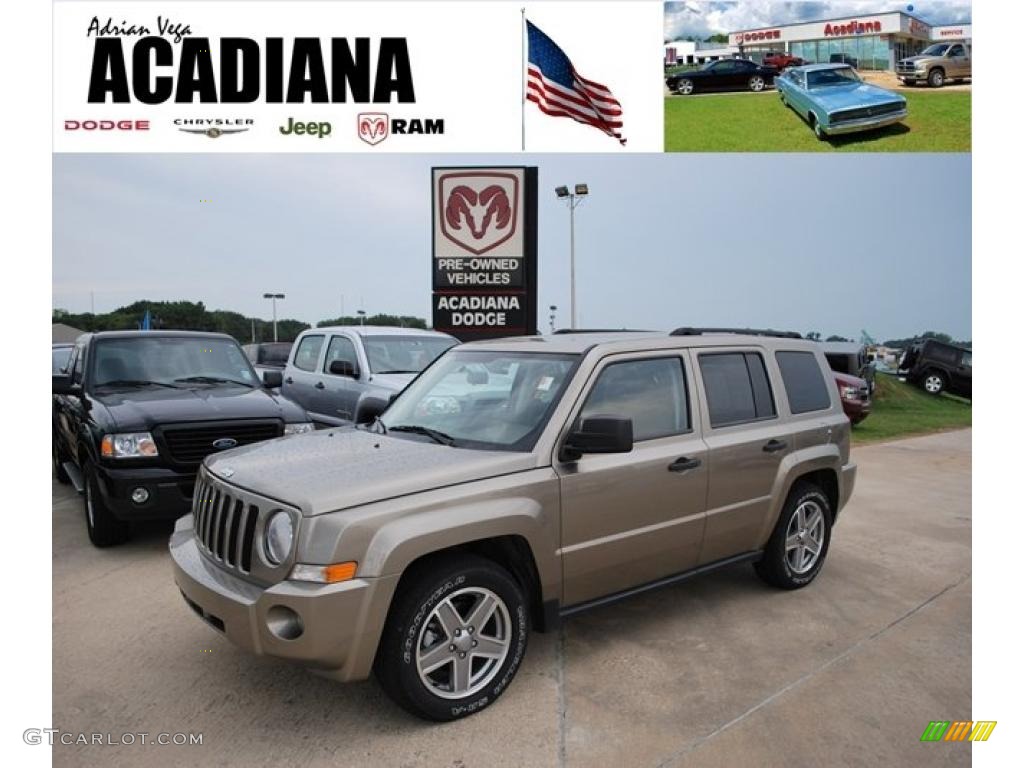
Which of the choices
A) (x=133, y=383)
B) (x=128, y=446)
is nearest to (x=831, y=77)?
(x=133, y=383)

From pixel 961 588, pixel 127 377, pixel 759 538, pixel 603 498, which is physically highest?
pixel 127 377

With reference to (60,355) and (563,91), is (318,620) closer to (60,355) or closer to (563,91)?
(563,91)

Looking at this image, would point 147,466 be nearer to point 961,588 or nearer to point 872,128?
point 961,588

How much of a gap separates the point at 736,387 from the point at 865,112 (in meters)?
10.2

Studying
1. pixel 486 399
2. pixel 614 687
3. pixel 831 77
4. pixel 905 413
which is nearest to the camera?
pixel 614 687

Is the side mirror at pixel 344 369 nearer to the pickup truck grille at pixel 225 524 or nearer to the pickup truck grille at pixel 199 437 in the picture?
the pickup truck grille at pixel 199 437

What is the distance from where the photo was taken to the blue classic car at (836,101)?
12.3 m

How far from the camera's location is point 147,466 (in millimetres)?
5684

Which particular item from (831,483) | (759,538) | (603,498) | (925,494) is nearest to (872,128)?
(925,494)

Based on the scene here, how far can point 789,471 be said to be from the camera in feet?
15.8

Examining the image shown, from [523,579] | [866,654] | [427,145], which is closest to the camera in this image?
[523,579]

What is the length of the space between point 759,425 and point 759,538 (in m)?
0.73

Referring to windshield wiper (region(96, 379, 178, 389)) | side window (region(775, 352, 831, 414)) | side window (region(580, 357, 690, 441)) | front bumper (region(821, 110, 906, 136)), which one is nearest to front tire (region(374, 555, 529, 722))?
side window (region(580, 357, 690, 441))

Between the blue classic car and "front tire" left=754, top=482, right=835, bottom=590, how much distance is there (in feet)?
31.2
